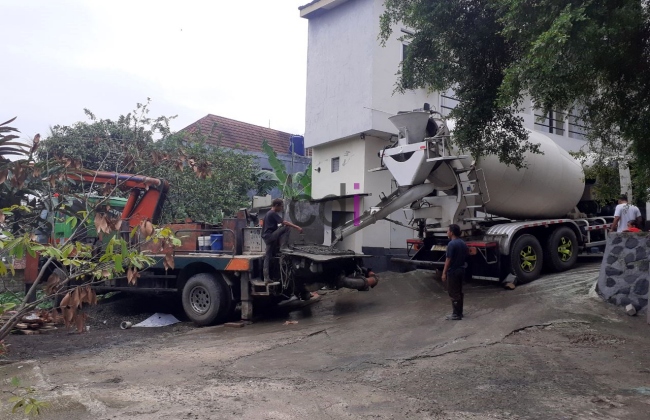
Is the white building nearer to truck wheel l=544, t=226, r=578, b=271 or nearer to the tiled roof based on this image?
truck wheel l=544, t=226, r=578, b=271

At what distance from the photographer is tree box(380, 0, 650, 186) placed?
613cm

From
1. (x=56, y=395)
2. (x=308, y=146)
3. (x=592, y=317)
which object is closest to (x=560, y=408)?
(x=592, y=317)

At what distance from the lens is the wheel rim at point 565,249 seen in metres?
12.1

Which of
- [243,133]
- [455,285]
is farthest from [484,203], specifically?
[243,133]

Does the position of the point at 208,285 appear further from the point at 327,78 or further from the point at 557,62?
the point at 327,78

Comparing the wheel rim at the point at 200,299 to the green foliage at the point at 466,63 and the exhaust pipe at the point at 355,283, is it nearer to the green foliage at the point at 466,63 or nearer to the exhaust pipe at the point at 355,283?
the exhaust pipe at the point at 355,283

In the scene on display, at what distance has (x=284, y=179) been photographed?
17.2 meters

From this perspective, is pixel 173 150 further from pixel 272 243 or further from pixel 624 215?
pixel 624 215

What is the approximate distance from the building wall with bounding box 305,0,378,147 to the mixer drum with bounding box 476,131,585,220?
4.16 meters

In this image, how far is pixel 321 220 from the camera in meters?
11.2

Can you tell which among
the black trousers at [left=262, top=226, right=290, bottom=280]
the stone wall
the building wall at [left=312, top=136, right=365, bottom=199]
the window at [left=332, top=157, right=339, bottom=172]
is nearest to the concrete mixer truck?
the black trousers at [left=262, top=226, right=290, bottom=280]

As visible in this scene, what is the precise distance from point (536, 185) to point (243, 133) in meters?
15.0

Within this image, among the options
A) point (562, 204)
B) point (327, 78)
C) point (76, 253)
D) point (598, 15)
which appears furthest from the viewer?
point (327, 78)

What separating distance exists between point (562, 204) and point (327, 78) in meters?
7.10
